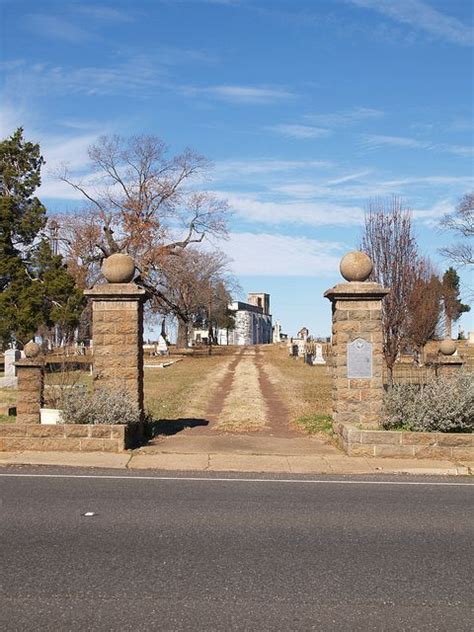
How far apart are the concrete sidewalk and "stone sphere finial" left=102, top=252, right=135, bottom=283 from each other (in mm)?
3242

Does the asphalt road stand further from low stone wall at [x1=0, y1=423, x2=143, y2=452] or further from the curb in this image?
low stone wall at [x1=0, y1=423, x2=143, y2=452]

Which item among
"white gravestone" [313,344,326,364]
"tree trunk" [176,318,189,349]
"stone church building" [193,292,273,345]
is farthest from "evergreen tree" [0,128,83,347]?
"stone church building" [193,292,273,345]

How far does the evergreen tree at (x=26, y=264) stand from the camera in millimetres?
34938

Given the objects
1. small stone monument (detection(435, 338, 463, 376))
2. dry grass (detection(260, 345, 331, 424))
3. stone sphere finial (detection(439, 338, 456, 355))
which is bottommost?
dry grass (detection(260, 345, 331, 424))

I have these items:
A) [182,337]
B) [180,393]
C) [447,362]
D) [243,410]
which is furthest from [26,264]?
[182,337]

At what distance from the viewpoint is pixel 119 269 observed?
12.7 metres

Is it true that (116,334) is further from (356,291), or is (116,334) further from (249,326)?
(249,326)

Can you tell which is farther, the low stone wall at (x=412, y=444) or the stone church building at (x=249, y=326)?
the stone church building at (x=249, y=326)

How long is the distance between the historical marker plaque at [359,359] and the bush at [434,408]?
0.60 m

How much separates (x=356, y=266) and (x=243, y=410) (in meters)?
7.14

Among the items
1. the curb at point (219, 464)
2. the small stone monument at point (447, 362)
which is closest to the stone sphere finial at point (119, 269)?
the curb at point (219, 464)

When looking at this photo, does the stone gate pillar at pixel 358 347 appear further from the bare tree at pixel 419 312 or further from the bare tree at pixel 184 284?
the bare tree at pixel 184 284

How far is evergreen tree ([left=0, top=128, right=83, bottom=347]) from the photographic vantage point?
34.9 m

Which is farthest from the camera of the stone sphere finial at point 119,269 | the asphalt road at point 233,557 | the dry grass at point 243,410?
the dry grass at point 243,410
